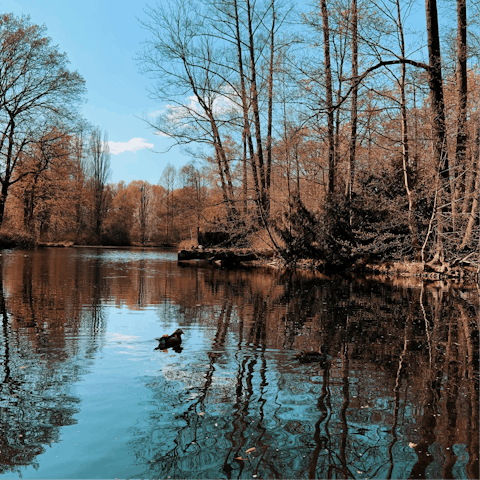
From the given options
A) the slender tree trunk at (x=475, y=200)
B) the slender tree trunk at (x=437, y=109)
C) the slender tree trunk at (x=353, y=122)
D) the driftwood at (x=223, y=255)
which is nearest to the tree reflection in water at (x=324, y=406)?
the slender tree trunk at (x=475, y=200)

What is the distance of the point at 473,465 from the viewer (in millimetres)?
3342

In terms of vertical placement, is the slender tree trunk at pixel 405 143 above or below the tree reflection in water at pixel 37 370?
above

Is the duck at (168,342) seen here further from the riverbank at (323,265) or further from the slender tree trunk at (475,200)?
the riverbank at (323,265)

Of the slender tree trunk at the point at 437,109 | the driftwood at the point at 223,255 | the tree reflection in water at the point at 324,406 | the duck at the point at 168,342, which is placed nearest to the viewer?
the tree reflection in water at the point at 324,406

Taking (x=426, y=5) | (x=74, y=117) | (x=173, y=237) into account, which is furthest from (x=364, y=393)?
(x=173, y=237)

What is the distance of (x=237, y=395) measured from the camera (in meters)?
4.59

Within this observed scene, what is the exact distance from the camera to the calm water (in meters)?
3.34

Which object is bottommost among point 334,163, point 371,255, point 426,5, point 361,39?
point 371,255

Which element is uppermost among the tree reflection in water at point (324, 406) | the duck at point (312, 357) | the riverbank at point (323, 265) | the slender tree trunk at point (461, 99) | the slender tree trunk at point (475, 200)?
the slender tree trunk at point (461, 99)

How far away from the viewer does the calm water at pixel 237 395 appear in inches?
131

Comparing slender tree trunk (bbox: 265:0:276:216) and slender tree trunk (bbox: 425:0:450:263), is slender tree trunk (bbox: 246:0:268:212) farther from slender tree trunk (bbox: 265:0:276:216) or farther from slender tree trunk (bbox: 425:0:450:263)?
slender tree trunk (bbox: 425:0:450:263)

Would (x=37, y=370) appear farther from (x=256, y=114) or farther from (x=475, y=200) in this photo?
(x=256, y=114)

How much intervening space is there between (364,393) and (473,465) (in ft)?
4.86

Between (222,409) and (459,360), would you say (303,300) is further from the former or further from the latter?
(222,409)
